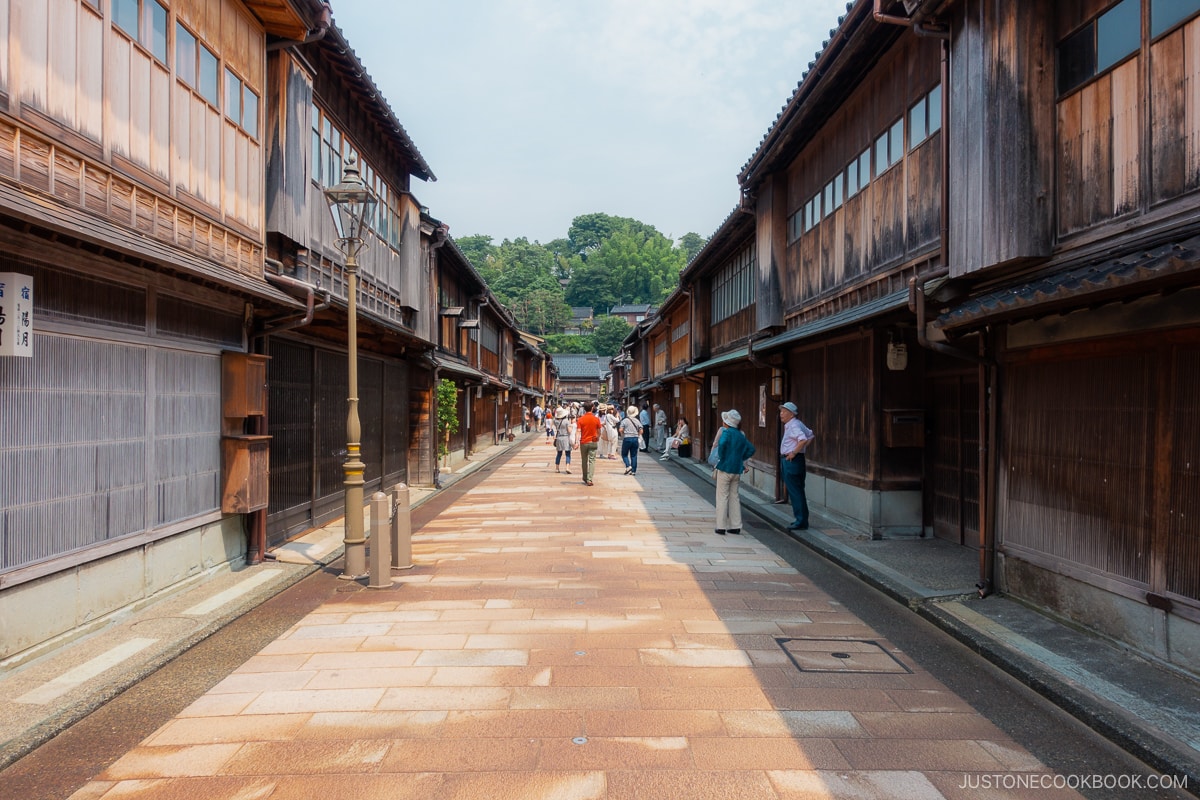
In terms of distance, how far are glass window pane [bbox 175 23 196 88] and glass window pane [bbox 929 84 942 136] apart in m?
8.96

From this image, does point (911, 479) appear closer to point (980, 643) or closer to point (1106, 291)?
point (980, 643)

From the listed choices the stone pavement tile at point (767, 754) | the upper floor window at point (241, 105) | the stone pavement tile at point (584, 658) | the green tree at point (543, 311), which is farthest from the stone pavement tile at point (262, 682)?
the green tree at point (543, 311)

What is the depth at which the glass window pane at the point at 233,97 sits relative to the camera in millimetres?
8703

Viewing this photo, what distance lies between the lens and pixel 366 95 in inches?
539

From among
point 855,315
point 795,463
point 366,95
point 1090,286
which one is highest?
point 366,95

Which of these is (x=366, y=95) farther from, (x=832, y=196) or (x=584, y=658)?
(x=584, y=658)

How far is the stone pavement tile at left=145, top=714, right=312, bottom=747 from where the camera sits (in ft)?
14.9

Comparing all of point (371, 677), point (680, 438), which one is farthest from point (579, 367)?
point (371, 677)

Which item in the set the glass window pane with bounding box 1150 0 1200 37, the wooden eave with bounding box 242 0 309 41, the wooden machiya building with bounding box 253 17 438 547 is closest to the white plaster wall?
the wooden machiya building with bounding box 253 17 438 547

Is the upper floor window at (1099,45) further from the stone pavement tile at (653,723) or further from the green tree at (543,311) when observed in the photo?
the green tree at (543,311)

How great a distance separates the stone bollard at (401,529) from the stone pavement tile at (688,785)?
562cm

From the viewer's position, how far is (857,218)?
1160 cm

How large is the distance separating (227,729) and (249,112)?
7.89 m

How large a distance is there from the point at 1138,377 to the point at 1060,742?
303 centimetres
